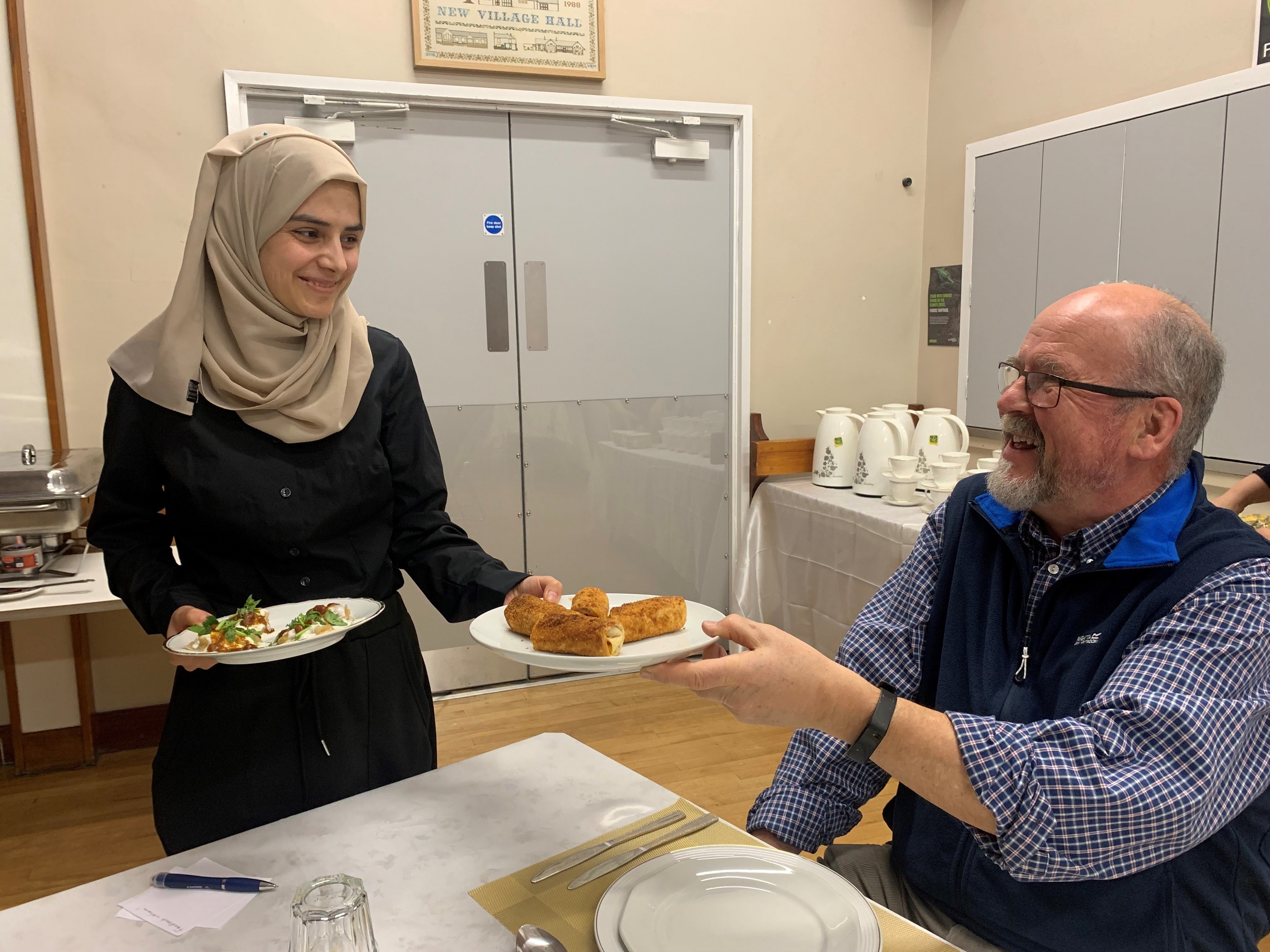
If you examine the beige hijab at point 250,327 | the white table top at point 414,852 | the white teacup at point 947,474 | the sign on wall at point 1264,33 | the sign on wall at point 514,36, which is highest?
the sign on wall at point 514,36

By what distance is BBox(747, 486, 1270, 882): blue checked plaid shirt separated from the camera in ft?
3.07

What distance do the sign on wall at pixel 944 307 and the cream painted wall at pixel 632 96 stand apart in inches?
4.0

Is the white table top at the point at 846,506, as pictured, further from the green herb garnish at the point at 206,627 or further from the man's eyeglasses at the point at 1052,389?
the green herb garnish at the point at 206,627

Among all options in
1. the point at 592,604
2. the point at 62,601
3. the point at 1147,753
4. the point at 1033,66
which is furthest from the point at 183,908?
the point at 1033,66

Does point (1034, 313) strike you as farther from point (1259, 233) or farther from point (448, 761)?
point (448, 761)

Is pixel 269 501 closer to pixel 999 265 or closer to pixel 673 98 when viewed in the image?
pixel 673 98

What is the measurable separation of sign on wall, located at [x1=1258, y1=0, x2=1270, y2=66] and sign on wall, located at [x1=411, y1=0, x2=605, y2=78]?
6.95 feet

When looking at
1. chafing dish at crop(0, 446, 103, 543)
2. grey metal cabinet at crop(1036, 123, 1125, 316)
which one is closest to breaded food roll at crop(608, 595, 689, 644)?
chafing dish at crop(0, 446, 103, 543)

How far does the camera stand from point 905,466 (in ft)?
10.7

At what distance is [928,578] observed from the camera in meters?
1.39

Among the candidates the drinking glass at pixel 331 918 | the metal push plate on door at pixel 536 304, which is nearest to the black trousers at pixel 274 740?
the drinking glass at pixel 331 918

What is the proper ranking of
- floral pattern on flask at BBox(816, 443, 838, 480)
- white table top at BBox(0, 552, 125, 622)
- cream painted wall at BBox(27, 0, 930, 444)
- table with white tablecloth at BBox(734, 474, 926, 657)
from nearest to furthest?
white table top at BBox(0, 552, 125, 622) < cream painted wall at BBox(27, 0, 930, 444) < table with white tablecloth at BBox(734, 474, 926, 657) < floral pattern on flask at BBox(816, 443, 838, 480)

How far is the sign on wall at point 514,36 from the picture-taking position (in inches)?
128

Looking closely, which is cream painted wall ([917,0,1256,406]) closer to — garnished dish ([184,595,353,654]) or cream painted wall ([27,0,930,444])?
cream painted wall ([27,0,930,444])
